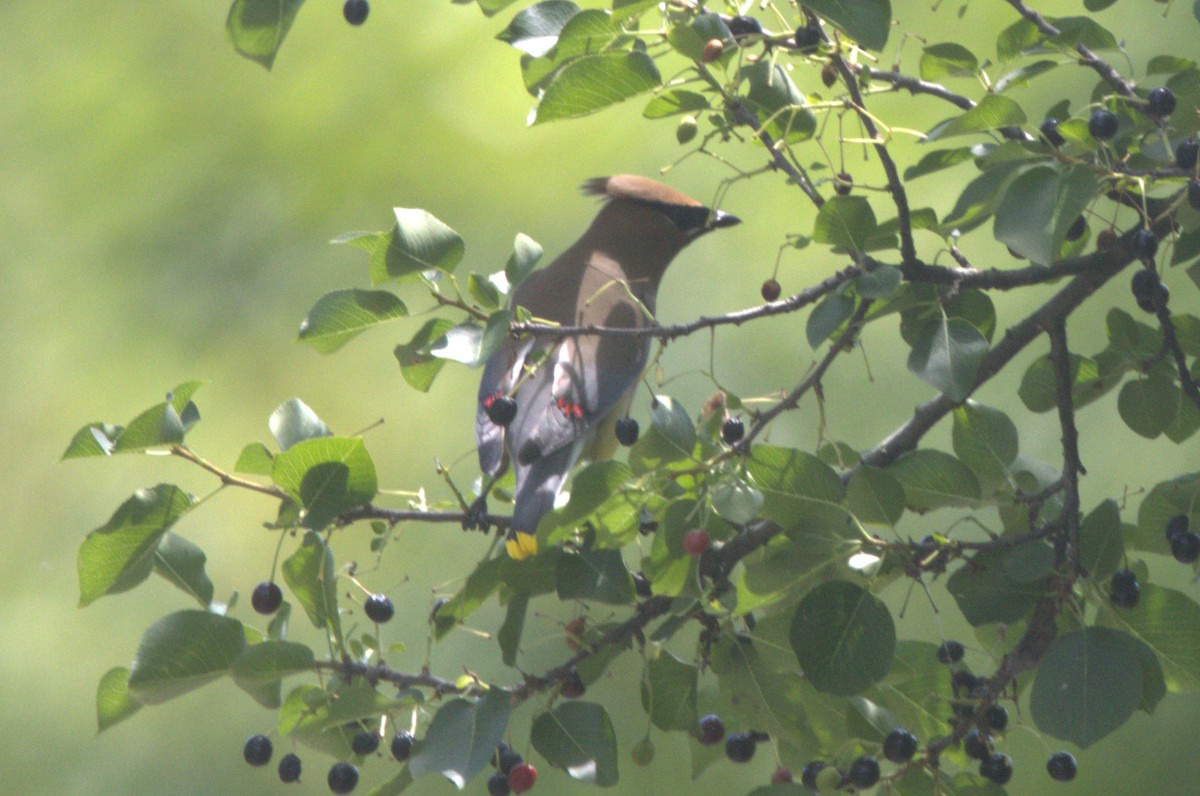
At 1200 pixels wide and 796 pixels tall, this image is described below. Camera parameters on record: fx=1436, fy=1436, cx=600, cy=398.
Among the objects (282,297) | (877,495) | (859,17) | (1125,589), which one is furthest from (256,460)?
(282,297)

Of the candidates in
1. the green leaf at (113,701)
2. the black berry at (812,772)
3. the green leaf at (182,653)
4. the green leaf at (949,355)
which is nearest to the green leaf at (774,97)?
the green leaf at (949,355)

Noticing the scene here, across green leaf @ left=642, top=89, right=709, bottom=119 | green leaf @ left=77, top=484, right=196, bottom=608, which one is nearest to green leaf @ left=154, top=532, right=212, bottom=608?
green leaf @ left=77, top=484, right=196, bottom=608

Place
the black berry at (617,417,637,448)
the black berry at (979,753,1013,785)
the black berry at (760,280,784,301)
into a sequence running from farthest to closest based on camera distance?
the black berry at (617,417,637,448) → the black berry at (760,280,784,301) → the black berry at (979,753,1013,785)

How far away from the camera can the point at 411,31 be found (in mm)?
4074

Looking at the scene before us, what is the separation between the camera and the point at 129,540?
138 cm

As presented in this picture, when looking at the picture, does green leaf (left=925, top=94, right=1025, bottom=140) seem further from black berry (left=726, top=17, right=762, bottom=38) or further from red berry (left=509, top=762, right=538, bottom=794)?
red berry (left=509, top=762, right=538, bottom=794)

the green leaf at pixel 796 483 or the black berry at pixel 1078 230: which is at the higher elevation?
the black berry at pixel 1078 230

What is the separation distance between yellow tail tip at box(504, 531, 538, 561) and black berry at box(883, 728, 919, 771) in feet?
A: 1.29

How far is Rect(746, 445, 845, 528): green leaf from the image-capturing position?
1295 millimetres

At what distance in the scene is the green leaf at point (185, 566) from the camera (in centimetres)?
144

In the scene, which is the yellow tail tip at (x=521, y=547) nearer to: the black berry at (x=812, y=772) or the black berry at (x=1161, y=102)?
the black berry at (x=812, y=772)

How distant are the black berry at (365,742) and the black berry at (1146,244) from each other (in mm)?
889

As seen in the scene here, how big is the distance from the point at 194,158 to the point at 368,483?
303 cm

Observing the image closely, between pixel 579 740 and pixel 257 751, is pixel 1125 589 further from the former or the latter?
pixel 257 751
